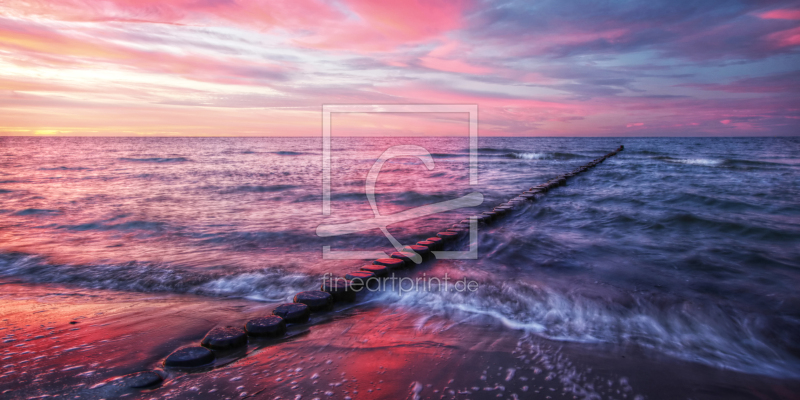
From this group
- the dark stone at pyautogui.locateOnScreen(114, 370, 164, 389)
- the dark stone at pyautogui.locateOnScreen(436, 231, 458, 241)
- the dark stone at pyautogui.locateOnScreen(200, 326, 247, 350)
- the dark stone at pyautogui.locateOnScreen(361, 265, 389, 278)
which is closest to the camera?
the dark stone at pyautogui.locateOnScreen(114, 370, 164, 389)

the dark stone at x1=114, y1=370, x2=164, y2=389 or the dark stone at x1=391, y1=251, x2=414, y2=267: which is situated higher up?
the dark stone at x1=391, y1=251, x2=414, y2=267

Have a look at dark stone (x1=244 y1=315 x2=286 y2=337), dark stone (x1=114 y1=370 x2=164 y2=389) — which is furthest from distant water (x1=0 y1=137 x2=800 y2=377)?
dark stone (x1=114 y1=370 x2=164 y2=389)

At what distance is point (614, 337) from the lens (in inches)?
136

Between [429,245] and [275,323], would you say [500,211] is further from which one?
[275,323]

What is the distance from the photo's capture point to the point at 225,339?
118 inches

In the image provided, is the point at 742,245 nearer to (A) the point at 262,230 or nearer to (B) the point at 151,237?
(A) the point at 262,230

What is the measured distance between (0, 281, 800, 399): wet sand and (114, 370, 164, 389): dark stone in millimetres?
42

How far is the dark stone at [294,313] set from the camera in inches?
139

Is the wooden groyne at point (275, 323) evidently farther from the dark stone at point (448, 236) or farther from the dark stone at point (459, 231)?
the dark stone at point (459, 231)

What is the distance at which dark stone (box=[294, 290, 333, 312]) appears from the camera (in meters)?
3.84

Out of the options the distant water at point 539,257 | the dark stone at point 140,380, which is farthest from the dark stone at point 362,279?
the dark stone at point 140,380

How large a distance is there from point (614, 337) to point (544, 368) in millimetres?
1023

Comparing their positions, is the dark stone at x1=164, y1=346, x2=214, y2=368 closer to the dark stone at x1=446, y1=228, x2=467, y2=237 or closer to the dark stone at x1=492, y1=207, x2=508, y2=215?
the dark stone at x1=446, y1=228, x2=467, y2=237

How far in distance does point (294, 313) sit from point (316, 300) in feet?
1.08
